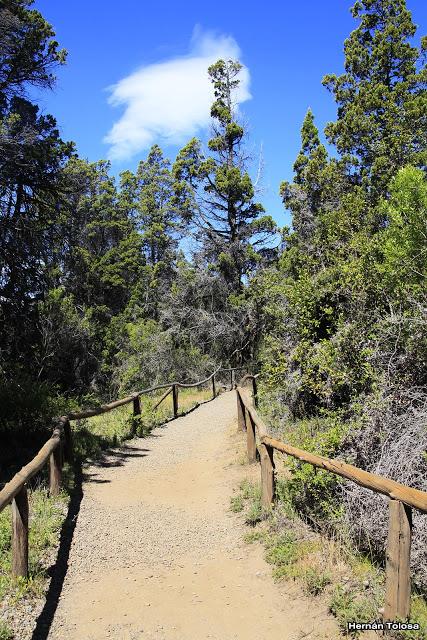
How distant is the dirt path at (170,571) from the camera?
4262 mm

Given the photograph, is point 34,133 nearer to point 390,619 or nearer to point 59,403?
point 59,403

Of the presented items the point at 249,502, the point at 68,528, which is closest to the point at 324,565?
the point at 249,502

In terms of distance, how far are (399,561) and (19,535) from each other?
9.82 feet

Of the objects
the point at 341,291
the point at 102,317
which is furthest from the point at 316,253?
the point at 102,317

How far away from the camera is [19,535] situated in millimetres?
4551

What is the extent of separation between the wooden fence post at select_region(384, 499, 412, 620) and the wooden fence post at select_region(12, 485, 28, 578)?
2903 millimetres

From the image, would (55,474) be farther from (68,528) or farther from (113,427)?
(113,427)

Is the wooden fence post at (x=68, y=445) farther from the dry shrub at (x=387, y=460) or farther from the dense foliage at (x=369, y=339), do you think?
the dry shrub at (x=387, y=460)

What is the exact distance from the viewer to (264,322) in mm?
27516

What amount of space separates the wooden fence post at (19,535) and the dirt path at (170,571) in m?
0.47

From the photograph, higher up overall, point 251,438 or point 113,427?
point 251,438

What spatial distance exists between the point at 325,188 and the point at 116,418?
1291cm

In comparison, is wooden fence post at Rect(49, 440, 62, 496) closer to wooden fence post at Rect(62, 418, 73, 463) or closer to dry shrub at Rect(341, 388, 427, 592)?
wooden fence post at Rect(62, 418, 73, 463)

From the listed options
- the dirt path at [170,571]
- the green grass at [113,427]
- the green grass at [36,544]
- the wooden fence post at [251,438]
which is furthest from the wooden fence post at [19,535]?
the green grass at [113,427]
